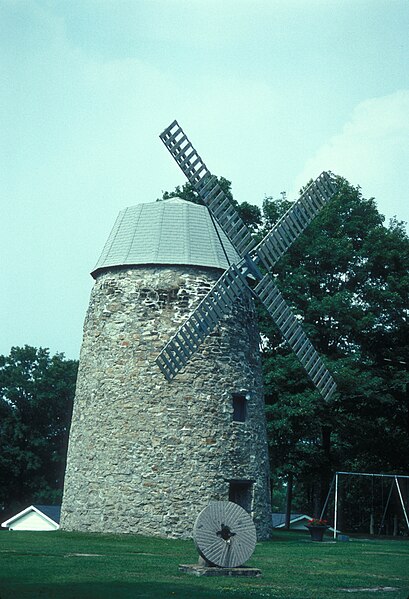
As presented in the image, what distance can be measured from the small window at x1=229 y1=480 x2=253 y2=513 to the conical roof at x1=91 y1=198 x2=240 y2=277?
237 inches

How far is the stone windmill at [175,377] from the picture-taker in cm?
2275

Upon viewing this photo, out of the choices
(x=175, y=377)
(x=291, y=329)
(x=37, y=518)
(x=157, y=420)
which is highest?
(x=291, y=329)

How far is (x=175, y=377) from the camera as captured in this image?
23.3m

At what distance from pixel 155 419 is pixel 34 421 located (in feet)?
100

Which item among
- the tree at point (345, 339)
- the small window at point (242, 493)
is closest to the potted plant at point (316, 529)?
the small window at point (242, 493)

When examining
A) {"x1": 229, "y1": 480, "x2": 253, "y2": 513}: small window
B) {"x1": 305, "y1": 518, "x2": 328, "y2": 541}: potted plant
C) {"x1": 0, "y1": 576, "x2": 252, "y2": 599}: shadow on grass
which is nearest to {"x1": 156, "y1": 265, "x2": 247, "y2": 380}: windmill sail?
{"x1": 229, "y1": 480, "x2": 253, "y2": 513}: small window

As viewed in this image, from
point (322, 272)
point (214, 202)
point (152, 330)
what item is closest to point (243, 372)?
point (152, 330)

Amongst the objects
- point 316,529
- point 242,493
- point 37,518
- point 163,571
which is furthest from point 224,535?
point 37,518

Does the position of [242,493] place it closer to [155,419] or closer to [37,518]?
[155,419]

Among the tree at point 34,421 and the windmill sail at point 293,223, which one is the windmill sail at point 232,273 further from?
the tree at point 34,421

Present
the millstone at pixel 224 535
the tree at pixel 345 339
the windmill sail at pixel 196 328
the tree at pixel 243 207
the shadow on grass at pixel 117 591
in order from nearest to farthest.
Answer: the shadow on grass at pixel 117 591 → the millstone at pixel 224 535 → the windmill sail at pixel 196 328 → the tree at pixel 345 339 → the tree at pixel 243 207

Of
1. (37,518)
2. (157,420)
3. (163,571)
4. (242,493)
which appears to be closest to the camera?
(163,571)

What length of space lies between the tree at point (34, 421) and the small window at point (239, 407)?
1094 inches

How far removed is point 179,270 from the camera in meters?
23.9
